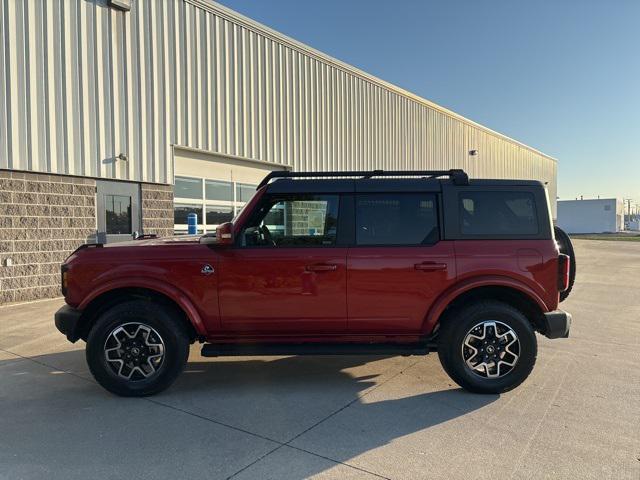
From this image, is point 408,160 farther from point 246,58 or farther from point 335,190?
point 335,190

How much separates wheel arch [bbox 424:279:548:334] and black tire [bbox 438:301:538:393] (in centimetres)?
15

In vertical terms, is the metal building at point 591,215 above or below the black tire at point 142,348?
above

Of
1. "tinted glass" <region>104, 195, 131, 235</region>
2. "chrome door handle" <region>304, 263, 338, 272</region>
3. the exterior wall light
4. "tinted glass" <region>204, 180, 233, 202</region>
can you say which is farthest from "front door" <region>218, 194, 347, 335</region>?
"tinted glass" <region>204, 180, 233, 202</region>

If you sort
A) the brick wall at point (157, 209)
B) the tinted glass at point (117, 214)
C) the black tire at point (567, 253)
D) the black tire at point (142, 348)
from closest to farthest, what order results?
the black tire at point (142, 348) < the black tire at point (567, 253) < the tinted glass at point (117, 214) < the brick wall at point (157, 209)

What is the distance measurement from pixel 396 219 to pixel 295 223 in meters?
A: 0.97

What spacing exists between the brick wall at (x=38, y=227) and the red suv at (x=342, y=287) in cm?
501

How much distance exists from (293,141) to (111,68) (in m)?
5.45

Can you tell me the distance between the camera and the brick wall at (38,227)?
778 centimetres

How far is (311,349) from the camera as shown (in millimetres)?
3988

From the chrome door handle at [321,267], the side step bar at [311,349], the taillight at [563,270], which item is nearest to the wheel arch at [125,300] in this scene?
the side step bar at [311,349]

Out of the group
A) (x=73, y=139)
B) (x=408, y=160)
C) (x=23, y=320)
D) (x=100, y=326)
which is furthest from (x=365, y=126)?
(x=100, y=326)

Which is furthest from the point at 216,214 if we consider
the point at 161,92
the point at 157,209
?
the point at 161,92

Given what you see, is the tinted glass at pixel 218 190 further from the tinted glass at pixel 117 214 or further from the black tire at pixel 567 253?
the black tire at pixel 567 253

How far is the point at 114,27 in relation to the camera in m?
8.98
